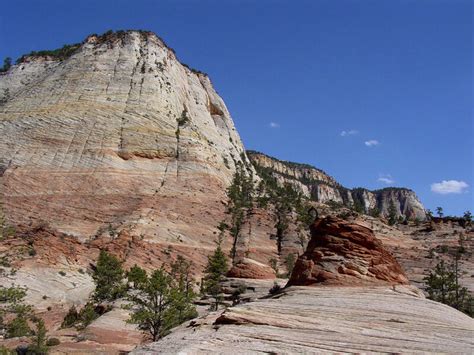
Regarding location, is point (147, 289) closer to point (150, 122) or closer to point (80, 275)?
point (80, 275)

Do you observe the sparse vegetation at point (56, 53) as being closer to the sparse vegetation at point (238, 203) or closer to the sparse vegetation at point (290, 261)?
the sparse vegetation at point (238, 203)

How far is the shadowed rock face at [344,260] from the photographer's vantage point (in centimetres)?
2044

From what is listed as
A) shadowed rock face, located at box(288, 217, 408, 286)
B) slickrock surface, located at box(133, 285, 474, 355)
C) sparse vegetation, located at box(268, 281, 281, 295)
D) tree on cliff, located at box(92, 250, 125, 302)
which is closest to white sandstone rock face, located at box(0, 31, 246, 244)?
tree on cliff, located at box(92, 250, 125, 302)

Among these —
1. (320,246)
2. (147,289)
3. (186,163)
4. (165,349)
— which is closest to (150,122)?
(186,163)

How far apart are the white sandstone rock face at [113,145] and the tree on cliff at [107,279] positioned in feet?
41.2

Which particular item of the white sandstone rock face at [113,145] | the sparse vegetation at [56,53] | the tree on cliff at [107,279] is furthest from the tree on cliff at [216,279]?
the sparse vegetation at [56,53]

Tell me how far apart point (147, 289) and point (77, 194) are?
41789 mm

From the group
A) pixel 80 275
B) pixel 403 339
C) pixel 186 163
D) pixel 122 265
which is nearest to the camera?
pixel 403 339

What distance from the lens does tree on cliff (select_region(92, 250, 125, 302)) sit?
43.3 m

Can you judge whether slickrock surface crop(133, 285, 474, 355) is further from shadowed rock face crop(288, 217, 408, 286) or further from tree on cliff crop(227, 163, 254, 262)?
tree on cliff crop(227, 163, 254, 262)

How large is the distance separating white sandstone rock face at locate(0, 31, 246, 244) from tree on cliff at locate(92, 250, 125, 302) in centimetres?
1256

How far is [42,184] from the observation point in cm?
6831

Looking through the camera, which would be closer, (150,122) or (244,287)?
(244,287)

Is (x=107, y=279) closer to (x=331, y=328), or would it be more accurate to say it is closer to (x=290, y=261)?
(x=290, y=261)
